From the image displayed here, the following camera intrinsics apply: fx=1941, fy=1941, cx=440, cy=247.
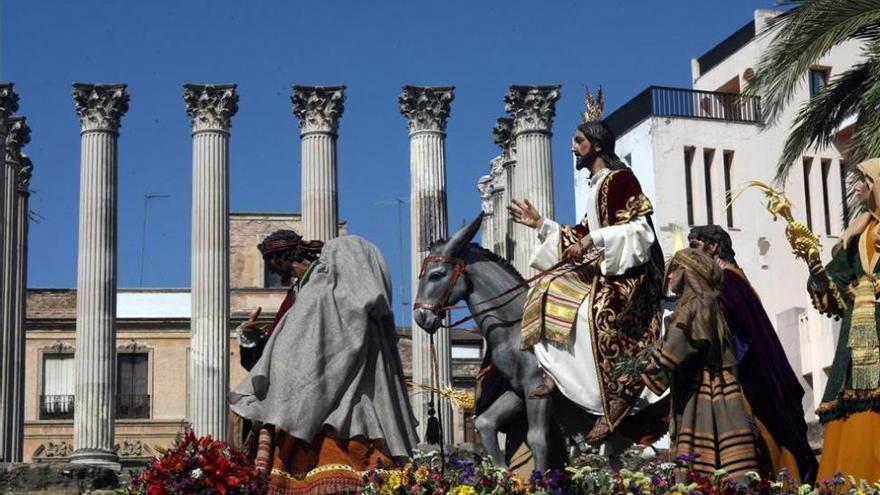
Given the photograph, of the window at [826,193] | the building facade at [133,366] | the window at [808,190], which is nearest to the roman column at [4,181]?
the building facade at [133,366]

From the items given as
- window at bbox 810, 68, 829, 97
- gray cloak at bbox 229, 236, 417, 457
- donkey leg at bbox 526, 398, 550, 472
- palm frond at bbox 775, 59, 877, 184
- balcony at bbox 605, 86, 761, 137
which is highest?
window at bbox 810, 68, 829, 97

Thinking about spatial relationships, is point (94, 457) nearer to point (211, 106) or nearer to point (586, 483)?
point (211, 106)

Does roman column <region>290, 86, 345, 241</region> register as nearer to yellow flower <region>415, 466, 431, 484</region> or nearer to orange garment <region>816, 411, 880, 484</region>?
orange garment <region>816, 411, 880, 484</region>

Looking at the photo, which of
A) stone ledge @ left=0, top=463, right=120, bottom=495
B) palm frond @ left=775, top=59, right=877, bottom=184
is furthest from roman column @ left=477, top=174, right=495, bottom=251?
palm frond @ left=775, top=59, right=877, bottom=184

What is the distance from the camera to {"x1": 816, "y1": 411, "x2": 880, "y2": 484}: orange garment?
1257cm

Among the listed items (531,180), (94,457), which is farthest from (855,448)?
(531,180)

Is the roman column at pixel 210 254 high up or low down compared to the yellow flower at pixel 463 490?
up

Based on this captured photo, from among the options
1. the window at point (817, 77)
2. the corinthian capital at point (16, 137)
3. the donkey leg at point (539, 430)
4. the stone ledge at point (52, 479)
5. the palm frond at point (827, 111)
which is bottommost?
the stone ledge at point (52, 479)

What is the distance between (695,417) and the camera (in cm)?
1282

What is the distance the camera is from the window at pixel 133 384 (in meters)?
64.2

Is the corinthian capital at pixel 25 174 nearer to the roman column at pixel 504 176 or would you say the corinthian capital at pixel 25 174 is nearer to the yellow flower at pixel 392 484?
the roman column at pixel 504 176

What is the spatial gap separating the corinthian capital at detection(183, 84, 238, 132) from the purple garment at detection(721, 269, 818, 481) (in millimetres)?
34716

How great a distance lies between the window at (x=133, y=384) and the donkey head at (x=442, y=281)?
49.7 m

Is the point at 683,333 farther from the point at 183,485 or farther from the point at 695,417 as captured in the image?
the point at 183,485
